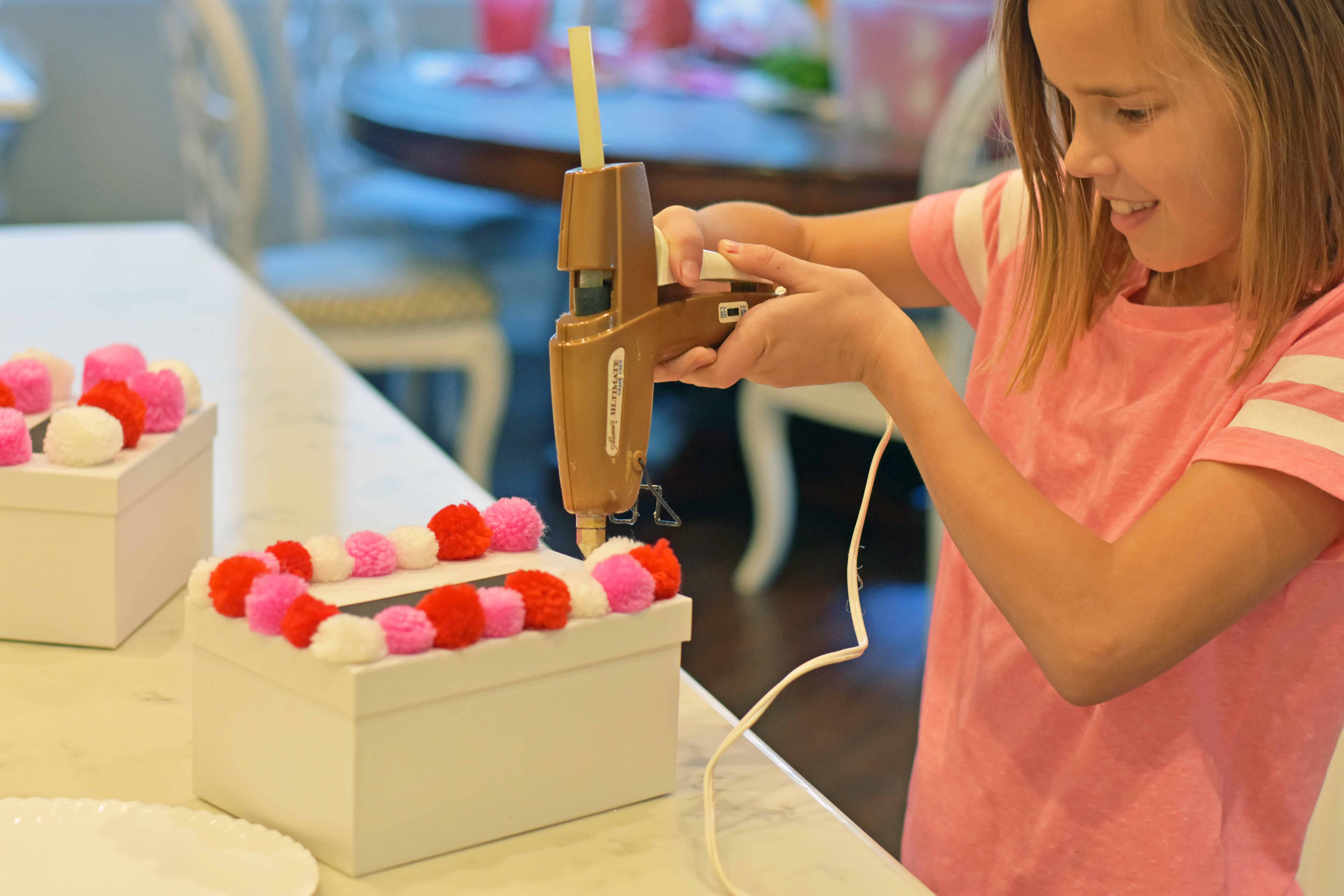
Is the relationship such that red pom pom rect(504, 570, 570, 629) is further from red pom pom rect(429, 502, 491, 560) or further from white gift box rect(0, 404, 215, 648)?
white gift box rect(0, 404, 215, 648)

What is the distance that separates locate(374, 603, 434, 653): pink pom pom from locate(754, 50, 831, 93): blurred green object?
2.69 metres

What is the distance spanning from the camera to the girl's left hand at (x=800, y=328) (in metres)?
0.84

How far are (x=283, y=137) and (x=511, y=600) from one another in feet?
13.5

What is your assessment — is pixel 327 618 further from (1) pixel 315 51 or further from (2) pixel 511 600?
(1) pixel 315 51

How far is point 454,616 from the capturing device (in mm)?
643

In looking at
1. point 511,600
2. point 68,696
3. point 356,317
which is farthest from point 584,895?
point 356,317

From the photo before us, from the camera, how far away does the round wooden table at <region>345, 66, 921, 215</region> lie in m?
2.31

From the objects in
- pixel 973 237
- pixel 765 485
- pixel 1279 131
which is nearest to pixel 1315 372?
pixel 1279 131

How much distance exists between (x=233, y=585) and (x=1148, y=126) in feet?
1.85

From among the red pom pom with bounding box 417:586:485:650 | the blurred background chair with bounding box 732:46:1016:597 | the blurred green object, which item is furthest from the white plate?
the blurred green object

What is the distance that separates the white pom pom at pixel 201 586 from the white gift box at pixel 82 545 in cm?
19

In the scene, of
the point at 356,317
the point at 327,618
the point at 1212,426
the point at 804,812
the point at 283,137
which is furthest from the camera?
the point at 283,137

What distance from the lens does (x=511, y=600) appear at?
2.18ft

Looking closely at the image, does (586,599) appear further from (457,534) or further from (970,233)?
(970,233)
